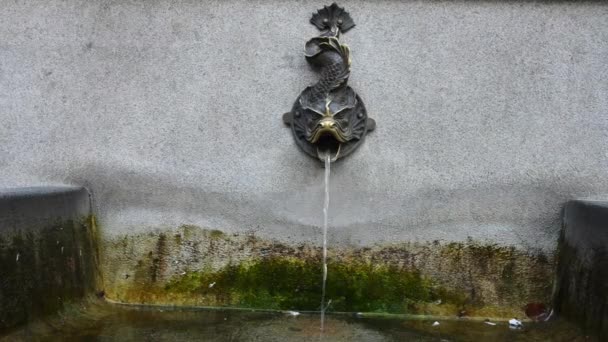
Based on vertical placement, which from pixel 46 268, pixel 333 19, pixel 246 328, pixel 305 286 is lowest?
pixel 246 328

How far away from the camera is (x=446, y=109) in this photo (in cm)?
426

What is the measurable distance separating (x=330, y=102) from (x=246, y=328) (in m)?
1.45

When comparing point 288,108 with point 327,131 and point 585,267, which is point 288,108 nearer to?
point 327,131

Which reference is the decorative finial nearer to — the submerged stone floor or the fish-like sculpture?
the fish-like sculpture

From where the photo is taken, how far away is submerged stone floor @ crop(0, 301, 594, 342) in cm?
Answer: 357

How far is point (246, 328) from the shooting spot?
3.79m

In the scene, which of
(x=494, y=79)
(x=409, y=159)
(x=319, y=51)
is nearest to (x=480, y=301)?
(x=409, y=159)

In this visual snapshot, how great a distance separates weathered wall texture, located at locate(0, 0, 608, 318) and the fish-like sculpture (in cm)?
8

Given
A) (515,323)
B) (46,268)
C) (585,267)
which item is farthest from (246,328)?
(585,267)

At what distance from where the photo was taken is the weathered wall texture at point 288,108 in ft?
13.9

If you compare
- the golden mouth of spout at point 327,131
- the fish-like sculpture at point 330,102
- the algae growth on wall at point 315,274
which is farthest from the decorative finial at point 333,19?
the algae growth on wall at point 315,274

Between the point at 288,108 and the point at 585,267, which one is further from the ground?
the point at 288,108

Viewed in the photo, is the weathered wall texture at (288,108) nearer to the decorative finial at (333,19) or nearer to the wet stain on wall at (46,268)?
the decorative finial at (333,19)

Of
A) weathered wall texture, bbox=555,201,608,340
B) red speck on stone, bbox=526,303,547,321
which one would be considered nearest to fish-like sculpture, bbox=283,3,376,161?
weathered wall texture, bbox=555,201,608,340
